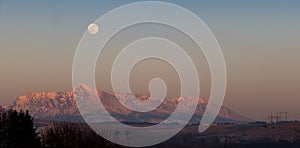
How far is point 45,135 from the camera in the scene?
50719 millimetres

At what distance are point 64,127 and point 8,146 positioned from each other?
7.30 meters

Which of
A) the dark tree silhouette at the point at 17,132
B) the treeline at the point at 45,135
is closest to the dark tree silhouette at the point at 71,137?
the treeline at the point at 45,135

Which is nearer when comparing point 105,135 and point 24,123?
point 105,135

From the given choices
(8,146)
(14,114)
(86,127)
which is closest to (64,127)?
(86,127)

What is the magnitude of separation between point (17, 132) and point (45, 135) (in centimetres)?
405

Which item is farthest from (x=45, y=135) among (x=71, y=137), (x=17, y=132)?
(x=71, y=137)

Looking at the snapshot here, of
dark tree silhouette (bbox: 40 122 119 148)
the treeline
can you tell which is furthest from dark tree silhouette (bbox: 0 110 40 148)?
dark tree silhouette (bbox: 40 122 119 148)

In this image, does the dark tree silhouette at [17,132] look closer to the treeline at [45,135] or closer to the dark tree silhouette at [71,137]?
the treeline at [45,135]

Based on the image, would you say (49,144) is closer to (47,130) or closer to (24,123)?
(47,130)

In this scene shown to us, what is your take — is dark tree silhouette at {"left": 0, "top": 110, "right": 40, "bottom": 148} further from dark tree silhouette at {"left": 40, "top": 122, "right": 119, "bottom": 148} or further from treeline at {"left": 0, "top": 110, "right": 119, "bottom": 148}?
dark tree silhouette at {"left": 40, "top": 122, "right": 119, "bottom": 148}

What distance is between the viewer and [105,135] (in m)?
46.2

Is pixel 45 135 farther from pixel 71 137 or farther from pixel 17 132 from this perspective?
pixel 71 137

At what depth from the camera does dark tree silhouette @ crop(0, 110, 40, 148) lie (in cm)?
5112

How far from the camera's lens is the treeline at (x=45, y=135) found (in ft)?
142
